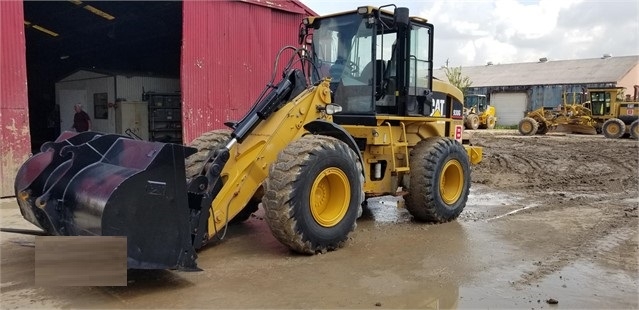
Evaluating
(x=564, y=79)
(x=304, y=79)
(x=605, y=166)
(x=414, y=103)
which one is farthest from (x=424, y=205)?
(x=564, y=79)

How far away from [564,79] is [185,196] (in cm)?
4363

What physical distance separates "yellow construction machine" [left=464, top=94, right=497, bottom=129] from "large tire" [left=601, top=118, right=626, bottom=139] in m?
8.19

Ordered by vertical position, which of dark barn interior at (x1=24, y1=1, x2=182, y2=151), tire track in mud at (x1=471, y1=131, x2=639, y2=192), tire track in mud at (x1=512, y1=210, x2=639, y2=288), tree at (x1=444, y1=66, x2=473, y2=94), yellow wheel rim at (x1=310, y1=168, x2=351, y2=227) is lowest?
tire track in mud at (x1=512, y1=210, x2=639, y2=288)

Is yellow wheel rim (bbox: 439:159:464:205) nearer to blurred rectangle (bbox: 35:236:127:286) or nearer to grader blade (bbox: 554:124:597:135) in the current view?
blurred rectangle (bbox: 35:236:127:286)

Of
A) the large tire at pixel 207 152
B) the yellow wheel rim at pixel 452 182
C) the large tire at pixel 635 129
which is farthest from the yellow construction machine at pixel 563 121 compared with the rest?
the large tire at pixel 207 152

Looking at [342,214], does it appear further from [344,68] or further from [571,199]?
[571,199]

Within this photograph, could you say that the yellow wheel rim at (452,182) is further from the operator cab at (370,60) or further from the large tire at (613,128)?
the large tire at (613,128)

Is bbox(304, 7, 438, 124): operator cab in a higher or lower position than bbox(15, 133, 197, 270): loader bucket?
higher

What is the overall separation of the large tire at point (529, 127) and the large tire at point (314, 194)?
22.6m

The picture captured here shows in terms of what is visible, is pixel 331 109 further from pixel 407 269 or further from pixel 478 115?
pixel 478 115

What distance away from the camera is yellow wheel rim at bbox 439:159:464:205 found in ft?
24.6

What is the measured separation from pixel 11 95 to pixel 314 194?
6485 mm

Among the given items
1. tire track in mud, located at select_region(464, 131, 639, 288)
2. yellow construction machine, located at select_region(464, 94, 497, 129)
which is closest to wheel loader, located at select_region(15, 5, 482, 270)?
tire track in mud, located at select_region(464, 131, 639, 288)

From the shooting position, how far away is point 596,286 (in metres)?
4.62
